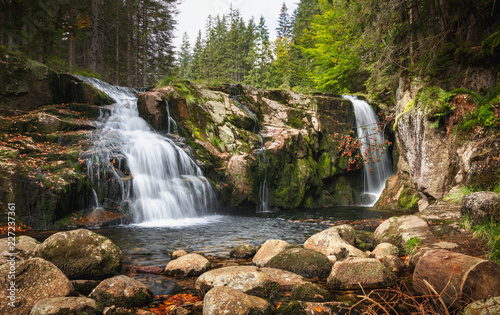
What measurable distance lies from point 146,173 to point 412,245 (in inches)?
377

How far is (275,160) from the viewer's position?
15.6 metres

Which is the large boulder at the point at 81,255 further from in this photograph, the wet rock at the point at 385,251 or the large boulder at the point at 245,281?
the wet rock at the point at 385,251

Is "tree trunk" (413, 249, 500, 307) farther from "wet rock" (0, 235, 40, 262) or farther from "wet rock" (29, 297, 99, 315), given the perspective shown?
"wet rock" (0, 235, 40, 262)

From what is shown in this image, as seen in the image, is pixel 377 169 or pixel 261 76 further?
pixel 261 76

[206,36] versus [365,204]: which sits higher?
[206,36]

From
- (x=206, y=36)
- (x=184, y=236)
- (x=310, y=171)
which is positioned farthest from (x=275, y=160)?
(x=206, y=36)

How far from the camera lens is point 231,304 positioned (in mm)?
3408

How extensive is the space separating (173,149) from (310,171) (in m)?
8.18

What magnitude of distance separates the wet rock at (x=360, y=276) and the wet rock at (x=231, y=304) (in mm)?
1430

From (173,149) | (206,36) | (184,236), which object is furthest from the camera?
(206,36)

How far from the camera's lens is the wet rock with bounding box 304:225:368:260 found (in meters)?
5.61

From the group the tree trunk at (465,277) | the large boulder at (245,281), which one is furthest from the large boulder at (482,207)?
the large boulder at (245,281)

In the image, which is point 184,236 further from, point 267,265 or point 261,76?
point 261,76

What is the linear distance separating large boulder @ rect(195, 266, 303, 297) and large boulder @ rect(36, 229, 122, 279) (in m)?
1.72
